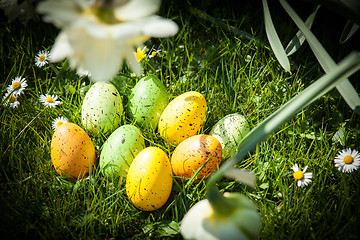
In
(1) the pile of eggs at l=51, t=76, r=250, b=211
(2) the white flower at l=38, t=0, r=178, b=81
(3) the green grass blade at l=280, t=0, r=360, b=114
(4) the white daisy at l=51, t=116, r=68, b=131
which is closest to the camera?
(2) the white flower at l=38, t=0, r=178, b=81

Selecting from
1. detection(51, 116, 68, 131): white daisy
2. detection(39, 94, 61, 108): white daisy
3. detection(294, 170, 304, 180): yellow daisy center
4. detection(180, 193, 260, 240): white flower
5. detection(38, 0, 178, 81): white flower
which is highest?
detection(39, 94, 61, 108): white daisy

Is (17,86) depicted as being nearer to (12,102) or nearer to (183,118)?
(12,102)

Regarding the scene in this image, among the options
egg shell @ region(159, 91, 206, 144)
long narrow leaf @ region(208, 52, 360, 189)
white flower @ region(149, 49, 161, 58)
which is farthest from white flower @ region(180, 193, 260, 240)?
white flower @ region(149, 49, 161, 58)

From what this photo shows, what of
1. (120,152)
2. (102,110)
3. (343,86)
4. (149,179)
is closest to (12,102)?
(102,110)

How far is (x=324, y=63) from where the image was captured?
79 centimetres

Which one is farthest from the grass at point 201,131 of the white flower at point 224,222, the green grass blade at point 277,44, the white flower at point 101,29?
the white flower at point 101,29

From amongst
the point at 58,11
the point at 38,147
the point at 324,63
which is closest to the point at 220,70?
the point at 324,63

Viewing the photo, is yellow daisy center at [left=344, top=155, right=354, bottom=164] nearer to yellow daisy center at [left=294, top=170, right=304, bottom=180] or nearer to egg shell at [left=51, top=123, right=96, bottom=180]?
yellow daisy center at [left=294, top=170, right=304, bottom=180]

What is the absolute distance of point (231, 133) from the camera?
38.4 inches

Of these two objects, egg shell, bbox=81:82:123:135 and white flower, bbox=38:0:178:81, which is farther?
egg shell, bbox=81:82:123:135

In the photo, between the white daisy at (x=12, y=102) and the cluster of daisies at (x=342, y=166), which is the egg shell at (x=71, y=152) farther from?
the cluster of daisies at (x=342, y=166)

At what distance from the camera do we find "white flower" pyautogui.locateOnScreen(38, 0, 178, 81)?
0.33 metres

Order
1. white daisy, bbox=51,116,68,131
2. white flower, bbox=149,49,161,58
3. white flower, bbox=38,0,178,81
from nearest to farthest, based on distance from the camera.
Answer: white flower, bbox=38,0,178,81, white daisy, bbox=51,116,68,131, white flower, bbox=149,49,161,58

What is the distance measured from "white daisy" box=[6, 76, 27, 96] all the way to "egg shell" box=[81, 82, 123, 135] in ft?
1.14
